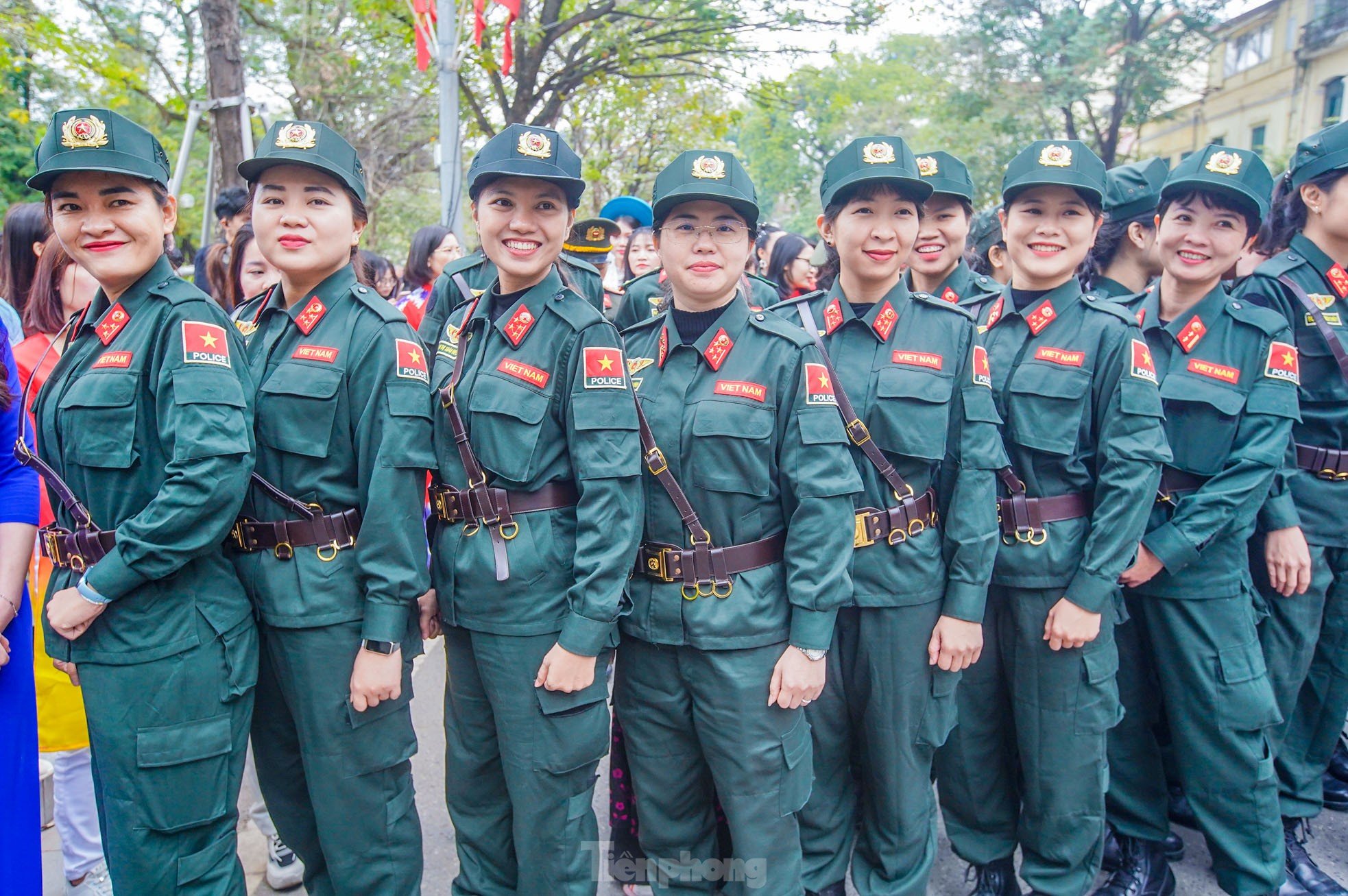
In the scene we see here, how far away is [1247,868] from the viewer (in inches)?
111

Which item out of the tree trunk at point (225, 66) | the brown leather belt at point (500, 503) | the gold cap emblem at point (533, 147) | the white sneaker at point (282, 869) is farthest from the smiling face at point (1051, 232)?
the tree trunk at point (225, 66)

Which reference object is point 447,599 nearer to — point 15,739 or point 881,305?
point 15,739

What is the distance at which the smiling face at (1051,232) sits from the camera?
2.84 m

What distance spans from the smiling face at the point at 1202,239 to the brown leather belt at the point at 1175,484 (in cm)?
65

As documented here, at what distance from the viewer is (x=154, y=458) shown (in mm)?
2246

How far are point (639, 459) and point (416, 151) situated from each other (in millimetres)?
19646

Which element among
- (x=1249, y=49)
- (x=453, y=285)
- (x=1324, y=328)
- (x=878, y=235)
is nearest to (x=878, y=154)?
(x=878, y=235)

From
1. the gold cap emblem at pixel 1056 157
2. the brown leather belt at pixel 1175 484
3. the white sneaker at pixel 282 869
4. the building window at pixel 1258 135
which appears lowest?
the white sneaker at pixel 282 869

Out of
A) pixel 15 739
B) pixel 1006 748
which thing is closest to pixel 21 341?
pixel 15 739

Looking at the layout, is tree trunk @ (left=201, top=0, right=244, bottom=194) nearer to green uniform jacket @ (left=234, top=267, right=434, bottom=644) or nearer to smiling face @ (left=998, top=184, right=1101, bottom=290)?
green uniform jacket @ (left=234, top=267, right=434, bottom=644)

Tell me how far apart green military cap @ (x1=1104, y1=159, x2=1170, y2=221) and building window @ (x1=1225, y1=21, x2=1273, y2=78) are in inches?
1233

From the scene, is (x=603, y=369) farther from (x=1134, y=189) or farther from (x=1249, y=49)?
(x=1249, y=49)

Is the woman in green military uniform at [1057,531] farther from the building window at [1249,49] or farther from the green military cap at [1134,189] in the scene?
the building window at [1249,49]

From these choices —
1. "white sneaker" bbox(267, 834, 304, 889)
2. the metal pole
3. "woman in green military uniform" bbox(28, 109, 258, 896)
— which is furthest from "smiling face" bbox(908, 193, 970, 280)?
the metal pole
